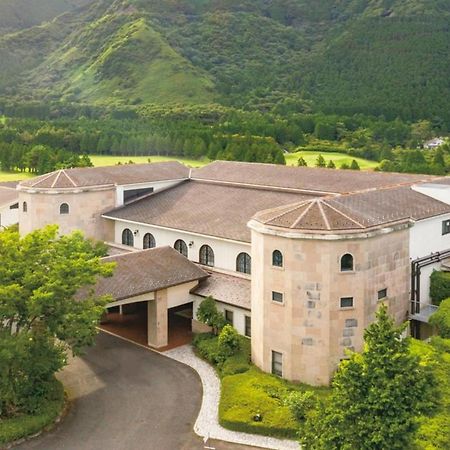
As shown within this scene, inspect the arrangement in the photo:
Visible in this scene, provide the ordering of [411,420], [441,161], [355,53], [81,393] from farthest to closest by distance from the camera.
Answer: [355,53], [441,161], [81,393], [411,420]

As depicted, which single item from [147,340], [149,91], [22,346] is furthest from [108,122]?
[22,346]

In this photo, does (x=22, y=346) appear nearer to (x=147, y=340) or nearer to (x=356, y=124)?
(x=147, y=340)

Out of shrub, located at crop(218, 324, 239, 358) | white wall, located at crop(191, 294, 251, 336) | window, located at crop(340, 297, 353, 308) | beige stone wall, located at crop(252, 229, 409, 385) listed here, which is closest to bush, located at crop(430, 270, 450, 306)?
beige stone wall, located at crop(252, 229, 409, 385)

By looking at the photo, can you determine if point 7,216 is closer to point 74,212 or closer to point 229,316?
point 74,212

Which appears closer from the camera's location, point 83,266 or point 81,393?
point 83,266

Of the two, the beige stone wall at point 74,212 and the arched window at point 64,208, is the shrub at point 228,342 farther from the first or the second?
the arched window at point 64,208

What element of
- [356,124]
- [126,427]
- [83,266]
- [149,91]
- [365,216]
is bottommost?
[126,427]

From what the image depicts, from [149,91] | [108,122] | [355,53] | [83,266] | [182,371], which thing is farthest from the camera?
[355,53]

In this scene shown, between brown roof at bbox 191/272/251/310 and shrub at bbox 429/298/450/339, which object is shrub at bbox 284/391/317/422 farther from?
brown roof at bbox 191/272/251/310

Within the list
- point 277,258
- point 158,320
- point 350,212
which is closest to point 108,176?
point 158,320
